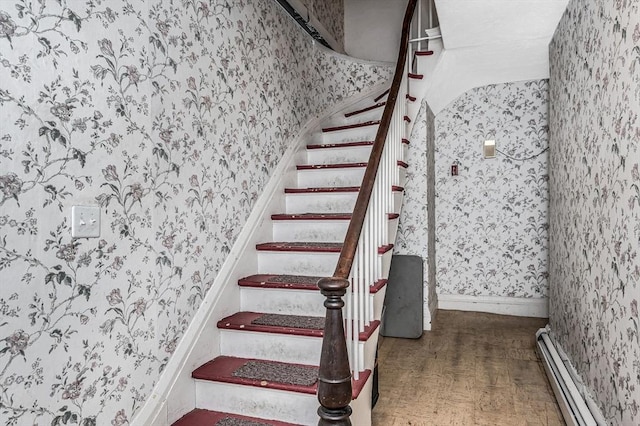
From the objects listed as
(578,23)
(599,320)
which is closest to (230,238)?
(599,320)

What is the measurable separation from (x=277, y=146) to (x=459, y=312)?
2721mm

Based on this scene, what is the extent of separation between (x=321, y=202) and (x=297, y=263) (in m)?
0.60

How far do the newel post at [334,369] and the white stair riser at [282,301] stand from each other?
85 centimetres

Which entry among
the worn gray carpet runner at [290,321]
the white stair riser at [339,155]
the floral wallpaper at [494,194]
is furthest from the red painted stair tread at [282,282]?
the floral wallpaper at [494,194]

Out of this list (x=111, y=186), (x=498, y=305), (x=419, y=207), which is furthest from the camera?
(x=498, y=305)

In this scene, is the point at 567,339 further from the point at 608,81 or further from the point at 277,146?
the point at 277,146

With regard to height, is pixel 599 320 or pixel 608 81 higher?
pixel 608 81

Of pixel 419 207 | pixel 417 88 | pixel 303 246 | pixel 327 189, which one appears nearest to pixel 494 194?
pixel 419 207

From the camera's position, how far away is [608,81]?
1.99 m

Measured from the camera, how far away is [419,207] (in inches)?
159

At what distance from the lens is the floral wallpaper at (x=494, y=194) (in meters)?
4.23

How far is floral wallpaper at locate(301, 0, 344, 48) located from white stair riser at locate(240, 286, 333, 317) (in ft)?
9.28

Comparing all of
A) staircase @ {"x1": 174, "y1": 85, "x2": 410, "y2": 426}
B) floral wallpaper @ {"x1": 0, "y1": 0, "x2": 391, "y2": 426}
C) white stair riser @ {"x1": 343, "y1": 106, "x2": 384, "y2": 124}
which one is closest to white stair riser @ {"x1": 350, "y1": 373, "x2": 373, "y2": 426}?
staircase @ {"x1": 174, "y1": 85, "x2": 410, "y2": 426}

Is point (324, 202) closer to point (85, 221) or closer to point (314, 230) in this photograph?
point (314, 230)
